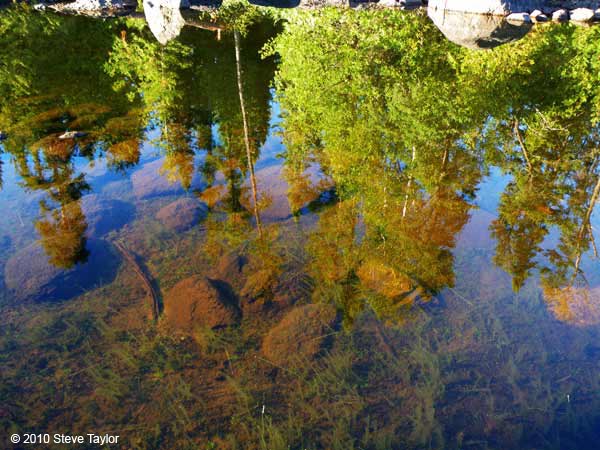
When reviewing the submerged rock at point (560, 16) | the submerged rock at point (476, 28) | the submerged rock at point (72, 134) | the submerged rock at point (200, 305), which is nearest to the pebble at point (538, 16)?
the submerged rock at point (560, 16)

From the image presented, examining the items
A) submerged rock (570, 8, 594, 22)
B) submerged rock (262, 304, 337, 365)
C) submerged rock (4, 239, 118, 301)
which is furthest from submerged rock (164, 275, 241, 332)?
submerged rock (570, 8, 594, 22)

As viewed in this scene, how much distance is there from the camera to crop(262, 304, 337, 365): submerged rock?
6.80 meters

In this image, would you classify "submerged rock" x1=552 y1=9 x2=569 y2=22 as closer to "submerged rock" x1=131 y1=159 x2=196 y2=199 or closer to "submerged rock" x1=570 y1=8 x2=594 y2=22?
"submerged rock" x1=570 y1=8 x2=594 y2=22

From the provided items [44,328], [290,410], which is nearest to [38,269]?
[44,328]

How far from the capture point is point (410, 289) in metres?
8.12

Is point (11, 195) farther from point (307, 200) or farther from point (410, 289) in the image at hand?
point (410, 289)

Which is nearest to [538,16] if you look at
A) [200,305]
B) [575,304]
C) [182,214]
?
[575,304]

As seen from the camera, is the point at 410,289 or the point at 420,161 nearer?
the point at 410,289

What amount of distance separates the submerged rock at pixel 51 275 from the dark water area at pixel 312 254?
0.17 feet

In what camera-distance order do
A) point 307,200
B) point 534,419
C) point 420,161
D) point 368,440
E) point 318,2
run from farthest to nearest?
point 318,2 → point 420,161 → point 307,200 → point 534,419 → point 368,440

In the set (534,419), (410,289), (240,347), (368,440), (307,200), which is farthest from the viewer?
(307,200)

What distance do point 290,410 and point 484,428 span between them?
8.99 feet

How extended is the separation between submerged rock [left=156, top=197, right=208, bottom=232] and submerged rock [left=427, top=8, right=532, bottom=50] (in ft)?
49.3

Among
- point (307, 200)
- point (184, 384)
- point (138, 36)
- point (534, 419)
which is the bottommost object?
point (534, 419)
